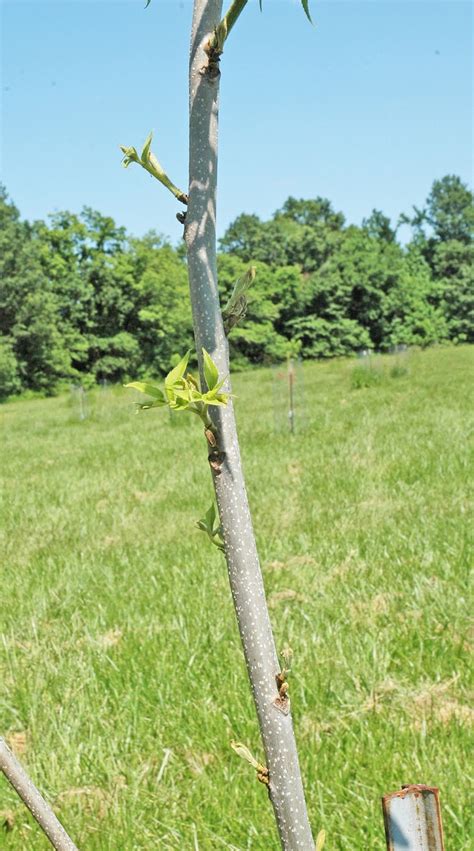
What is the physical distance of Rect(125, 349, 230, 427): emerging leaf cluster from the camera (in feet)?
2.17

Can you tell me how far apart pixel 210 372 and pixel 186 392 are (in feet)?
0.09

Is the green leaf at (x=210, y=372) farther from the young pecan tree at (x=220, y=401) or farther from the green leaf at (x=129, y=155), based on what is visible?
the green leaf at (x=129, y=155)

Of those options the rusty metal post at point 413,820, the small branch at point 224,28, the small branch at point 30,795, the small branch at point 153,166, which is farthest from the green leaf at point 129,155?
the rusty metal post at point 413,820

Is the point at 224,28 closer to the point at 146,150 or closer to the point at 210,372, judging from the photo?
the point at 146,150

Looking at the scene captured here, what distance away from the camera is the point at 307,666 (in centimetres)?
292

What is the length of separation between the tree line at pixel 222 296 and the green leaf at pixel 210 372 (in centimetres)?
3526


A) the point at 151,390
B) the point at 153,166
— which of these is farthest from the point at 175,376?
the point at 153,166

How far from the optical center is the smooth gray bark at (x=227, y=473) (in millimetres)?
703

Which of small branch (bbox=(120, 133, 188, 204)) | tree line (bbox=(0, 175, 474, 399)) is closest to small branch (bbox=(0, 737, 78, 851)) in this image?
small branch (bbox=(120, 133, 188, 204))

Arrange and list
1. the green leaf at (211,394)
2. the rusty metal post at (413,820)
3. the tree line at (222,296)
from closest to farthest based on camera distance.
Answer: the green leaf at (211,394)
the rusty metal post at (413,820)
the tree line at (222,296)

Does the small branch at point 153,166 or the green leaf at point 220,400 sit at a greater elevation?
the small branch at point 153,166

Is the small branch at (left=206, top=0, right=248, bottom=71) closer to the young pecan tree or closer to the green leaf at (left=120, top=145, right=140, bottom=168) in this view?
the young pecan tree

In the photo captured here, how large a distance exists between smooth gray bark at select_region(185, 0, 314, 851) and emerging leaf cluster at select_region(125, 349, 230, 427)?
3cm

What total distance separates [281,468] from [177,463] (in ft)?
4.78
